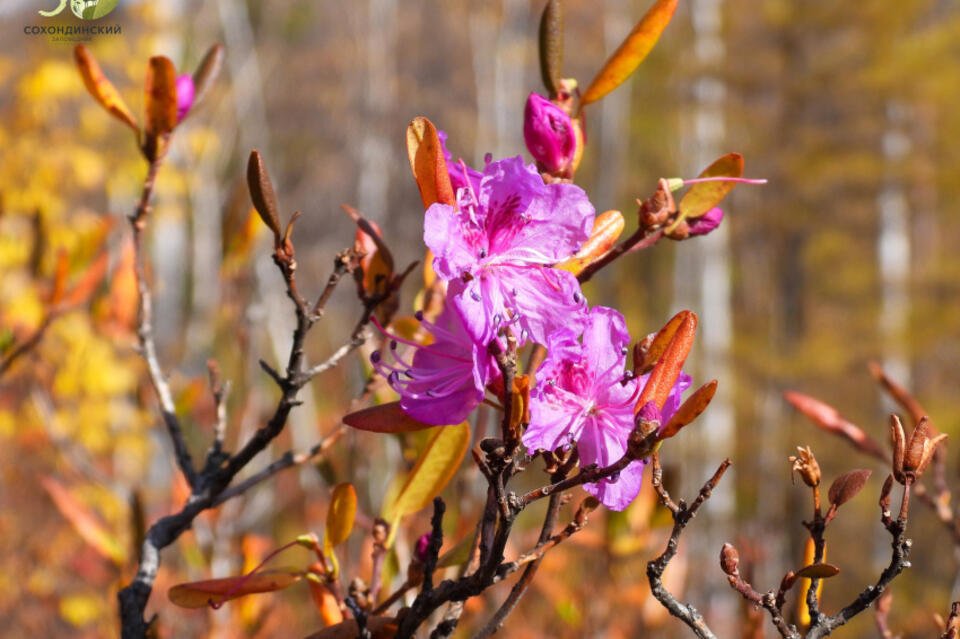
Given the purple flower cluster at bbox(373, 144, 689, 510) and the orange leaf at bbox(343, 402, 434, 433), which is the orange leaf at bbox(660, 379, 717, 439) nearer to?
the purple flower cluster at bbox(373, 144, 689, 510)

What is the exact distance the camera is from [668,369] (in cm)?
58

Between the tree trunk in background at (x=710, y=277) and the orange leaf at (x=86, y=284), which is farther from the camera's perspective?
the tree trunk in background at (x=710, y=277)

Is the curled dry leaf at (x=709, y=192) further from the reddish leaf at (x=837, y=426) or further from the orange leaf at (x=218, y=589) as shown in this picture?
the orange leaf at (x=218, y=589)

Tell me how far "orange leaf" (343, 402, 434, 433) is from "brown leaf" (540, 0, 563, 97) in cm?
33

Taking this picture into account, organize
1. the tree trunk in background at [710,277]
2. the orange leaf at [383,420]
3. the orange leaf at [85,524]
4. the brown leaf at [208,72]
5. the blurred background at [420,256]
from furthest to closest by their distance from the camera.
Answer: the tree trunk in background at [710,277] < the blurred background at [420,256] < the orange leaf at [85,524] < the brown leaf at [208,72] < the orange leaf at [383,420]

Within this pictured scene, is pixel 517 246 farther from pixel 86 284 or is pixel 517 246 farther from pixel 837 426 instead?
pixel 86 284

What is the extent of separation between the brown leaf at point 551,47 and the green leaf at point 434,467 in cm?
32

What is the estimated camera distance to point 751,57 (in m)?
9.25

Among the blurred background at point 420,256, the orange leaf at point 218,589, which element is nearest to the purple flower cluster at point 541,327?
the orange leaf at point 218,589

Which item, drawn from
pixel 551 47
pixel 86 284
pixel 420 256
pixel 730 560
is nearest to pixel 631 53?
pixel 551 47

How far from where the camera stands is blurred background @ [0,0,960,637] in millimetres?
1842

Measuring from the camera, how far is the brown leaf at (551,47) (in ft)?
2.62

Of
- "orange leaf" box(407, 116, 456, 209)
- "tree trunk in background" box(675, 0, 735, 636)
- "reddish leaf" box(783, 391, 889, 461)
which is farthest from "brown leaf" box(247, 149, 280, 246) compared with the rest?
"tree trunk in background" box(675, 0, 735, 636)

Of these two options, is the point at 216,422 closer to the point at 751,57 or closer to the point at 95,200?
the point at 95,200
